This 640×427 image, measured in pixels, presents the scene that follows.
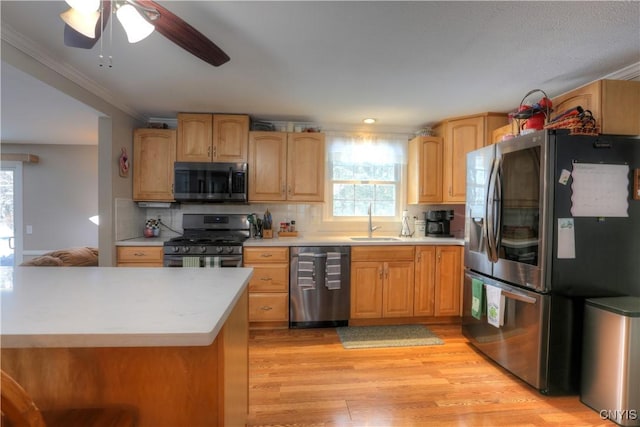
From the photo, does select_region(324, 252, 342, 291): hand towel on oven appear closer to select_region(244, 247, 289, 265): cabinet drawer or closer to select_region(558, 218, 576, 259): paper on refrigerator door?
select_region(244, 247, 289, 265): cabinet drawer

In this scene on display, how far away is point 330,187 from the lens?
3.74 m

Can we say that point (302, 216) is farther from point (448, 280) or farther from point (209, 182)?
point (448, 280)

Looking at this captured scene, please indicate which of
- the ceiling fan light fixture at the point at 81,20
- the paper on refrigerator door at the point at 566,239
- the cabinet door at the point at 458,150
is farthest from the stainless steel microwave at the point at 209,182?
the paper on refrigerator door at the point at 566,239

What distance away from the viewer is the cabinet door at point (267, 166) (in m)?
3.28

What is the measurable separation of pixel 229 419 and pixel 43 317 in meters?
0.67

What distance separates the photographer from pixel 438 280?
10.4 feet

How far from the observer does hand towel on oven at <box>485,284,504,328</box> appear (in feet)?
7.35

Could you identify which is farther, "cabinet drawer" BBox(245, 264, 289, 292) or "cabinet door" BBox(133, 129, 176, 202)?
"cabinet door" BBox(133, 129, 176, 202)

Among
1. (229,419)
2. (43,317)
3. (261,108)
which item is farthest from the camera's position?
(261,108)

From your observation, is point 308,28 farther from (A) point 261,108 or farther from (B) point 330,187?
(B) point 330,187

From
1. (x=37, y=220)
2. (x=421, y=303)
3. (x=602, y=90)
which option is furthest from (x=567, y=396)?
(x=37, y=220)

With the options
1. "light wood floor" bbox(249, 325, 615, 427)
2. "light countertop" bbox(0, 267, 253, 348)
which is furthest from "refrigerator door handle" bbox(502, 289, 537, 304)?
"light countertop" bbox(0, 267, 253, 348)

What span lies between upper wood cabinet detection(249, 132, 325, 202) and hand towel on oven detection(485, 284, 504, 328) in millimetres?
1859

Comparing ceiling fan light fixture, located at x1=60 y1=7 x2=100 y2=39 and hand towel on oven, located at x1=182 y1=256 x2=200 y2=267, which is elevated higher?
ceiling fan light fixture, located at x1=60 y1=7 x2=100 y2=39
